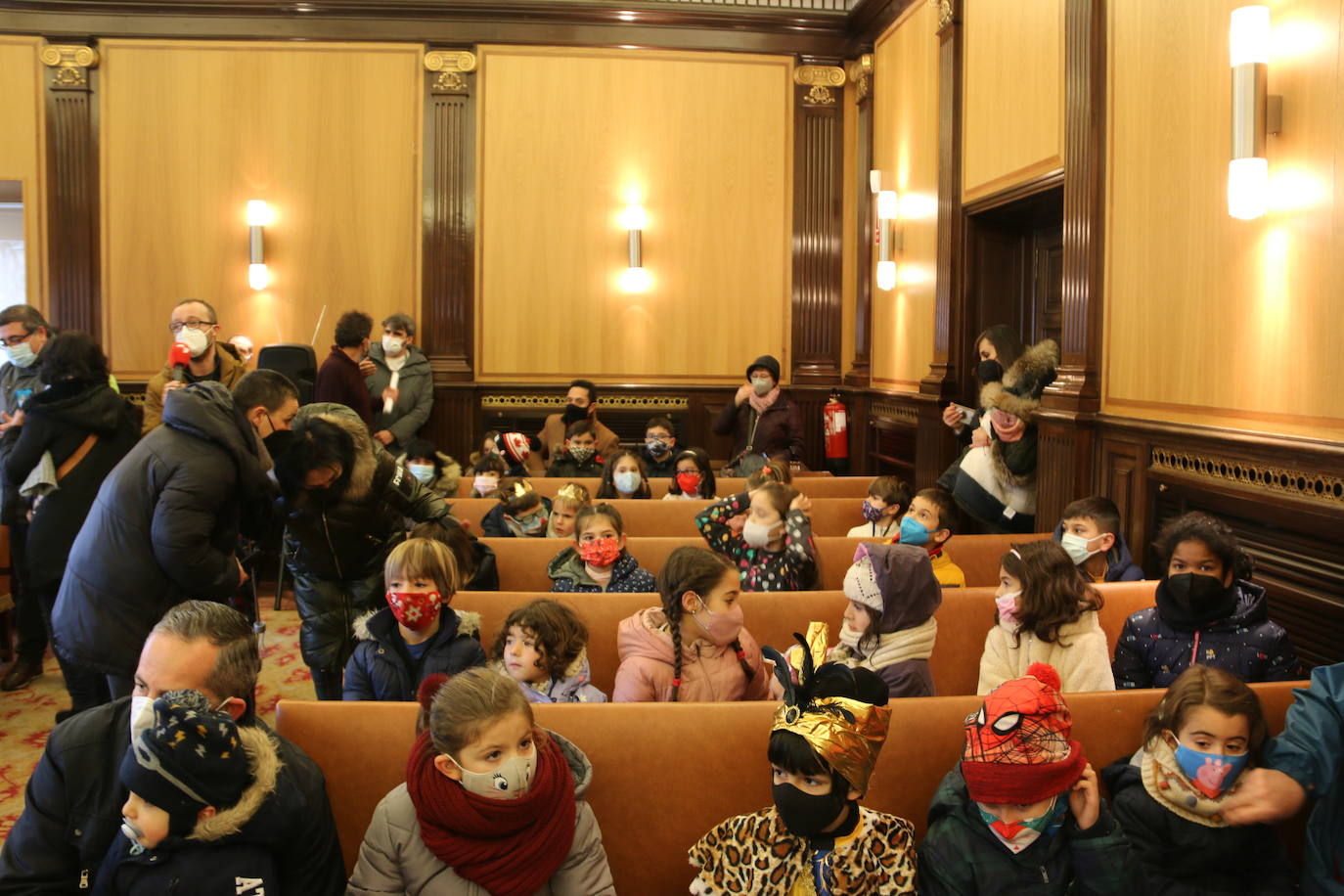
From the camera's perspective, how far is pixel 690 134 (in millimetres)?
8992

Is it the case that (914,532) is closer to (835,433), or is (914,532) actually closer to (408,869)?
(408,869)

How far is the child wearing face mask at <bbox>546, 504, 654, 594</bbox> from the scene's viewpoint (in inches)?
152

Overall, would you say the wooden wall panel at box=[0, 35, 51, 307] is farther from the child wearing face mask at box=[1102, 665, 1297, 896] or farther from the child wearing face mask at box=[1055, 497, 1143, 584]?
the child wearing face mask at box=[1102, 665, 1297, 896]

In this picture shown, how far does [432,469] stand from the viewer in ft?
18.2

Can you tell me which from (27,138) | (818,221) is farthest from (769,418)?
(27,138)

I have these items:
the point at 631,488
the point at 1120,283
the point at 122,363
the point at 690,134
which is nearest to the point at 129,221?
the point at 122,363

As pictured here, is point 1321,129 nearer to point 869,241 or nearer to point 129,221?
point 869,241

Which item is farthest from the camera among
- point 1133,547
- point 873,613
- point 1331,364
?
point 1133,547

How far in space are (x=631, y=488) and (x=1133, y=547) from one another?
2364mm

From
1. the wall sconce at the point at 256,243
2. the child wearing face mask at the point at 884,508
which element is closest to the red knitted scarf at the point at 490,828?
the child wearing face mask at the point at 884,508

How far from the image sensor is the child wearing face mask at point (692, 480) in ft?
18.7

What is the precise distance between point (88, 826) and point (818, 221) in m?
7.81

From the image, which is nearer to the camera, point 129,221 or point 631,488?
point 631,488

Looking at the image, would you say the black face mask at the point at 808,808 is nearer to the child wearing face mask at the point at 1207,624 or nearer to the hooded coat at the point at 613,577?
the child wearing face mask at the point at 1207,624
